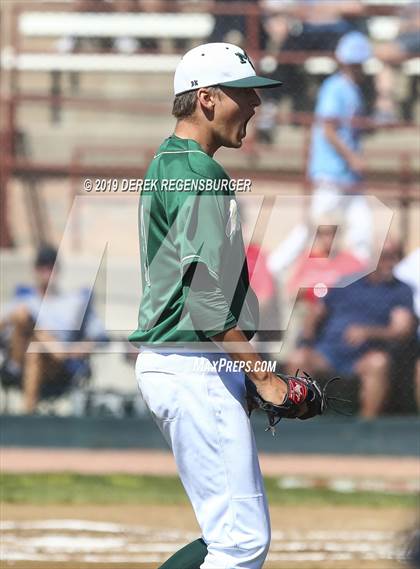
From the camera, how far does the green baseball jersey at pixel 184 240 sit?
3363 mm

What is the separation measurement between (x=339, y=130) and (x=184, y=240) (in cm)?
639

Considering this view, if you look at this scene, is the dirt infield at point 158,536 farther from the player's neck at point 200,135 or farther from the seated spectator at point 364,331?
the player's neck at point 200,135

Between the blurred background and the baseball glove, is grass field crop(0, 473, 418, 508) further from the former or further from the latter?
the baseball glove

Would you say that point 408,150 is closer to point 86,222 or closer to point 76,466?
point 86,222

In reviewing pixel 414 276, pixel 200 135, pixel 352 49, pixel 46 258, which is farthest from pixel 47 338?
pixel 200 135

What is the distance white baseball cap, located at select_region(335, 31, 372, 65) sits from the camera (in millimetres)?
9648

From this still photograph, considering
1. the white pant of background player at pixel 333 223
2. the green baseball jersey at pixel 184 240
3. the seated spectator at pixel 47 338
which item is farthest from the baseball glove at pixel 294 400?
the white pant of background player at pixel 333 223

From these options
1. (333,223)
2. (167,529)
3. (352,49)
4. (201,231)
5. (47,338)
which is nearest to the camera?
(201,231)

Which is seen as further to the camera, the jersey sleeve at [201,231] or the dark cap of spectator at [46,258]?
the dark cap of spectator at [46,258]

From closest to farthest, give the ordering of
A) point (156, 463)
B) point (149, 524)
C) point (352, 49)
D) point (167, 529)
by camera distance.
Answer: point (167, 529)
point (149, 524)
point (156, 463)
point (352, 49)

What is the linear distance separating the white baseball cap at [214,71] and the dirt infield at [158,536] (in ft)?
9.42

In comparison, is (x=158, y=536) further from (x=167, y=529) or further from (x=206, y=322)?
(x=206, y=322)

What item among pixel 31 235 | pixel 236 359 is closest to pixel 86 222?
pixel 31 235

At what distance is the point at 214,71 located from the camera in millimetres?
3574
